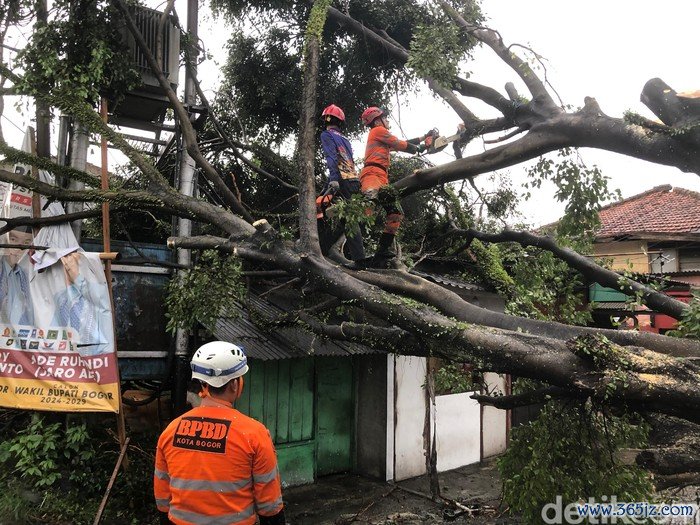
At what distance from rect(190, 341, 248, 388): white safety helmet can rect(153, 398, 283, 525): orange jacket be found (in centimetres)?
16

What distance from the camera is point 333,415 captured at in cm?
952

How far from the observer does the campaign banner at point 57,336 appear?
628 centimetres

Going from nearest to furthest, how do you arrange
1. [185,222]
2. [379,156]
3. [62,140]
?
[379,156] < [62,140] < [185,222]

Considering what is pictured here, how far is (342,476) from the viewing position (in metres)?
9.48

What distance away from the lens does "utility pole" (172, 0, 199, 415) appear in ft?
24.6

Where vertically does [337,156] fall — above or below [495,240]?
above

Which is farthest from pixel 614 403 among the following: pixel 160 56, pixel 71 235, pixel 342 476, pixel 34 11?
pixel 34 11

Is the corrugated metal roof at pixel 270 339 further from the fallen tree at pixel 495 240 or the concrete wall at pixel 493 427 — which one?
the concrete wall at pixel 493 427

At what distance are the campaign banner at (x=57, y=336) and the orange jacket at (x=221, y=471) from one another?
4.20m

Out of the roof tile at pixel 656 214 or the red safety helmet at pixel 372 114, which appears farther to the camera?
the roof tile at pixel 656 214

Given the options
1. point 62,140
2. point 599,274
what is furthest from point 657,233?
point 62,140

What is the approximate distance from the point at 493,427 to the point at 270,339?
6325 mm

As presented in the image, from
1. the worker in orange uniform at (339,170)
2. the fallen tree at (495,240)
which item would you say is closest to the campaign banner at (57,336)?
the fallen tree at (495,240)

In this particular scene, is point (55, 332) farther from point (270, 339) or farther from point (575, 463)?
point (575, 463)
